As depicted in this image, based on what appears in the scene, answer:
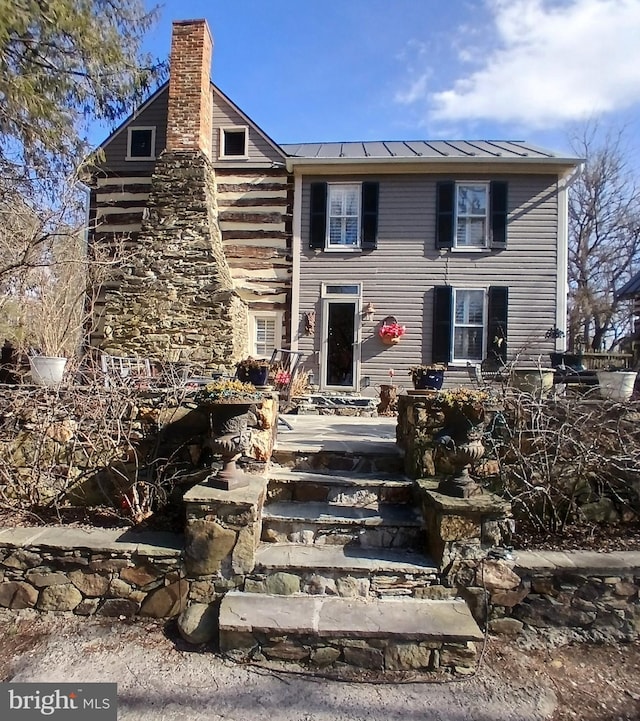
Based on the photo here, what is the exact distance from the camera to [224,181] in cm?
994

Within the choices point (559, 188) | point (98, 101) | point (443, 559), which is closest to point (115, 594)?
point (443, 559)

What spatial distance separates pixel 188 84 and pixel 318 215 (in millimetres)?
3641

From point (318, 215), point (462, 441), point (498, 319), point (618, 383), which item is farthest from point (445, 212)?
point (462, 441)

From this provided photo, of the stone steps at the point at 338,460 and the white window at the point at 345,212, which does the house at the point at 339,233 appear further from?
the stone steps at the point at 338,460

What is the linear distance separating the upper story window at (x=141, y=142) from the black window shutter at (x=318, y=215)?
12.0ft

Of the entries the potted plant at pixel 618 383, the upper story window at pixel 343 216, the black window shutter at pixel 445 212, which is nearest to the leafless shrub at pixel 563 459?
the potted plant at pixel 618 383

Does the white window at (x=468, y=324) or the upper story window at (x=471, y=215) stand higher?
the upper story window at (x=471, y=215)

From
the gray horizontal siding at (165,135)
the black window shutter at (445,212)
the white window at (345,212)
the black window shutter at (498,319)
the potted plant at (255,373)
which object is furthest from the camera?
the gray horizontal siding at (165,135)

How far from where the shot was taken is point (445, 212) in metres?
9.48

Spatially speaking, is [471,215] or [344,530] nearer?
[344,530]

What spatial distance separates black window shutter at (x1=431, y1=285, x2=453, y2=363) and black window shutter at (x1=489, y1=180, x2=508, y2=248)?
142cm

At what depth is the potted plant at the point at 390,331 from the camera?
9383mm

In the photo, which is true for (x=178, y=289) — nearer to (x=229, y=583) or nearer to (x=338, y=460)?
(x=338, y=460)

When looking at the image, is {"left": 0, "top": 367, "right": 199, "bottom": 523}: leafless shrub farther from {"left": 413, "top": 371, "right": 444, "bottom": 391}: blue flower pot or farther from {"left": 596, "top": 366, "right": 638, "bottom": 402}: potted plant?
{"left": 596, "top": 366, "right": 638, "bottom": 402}: potted plant
